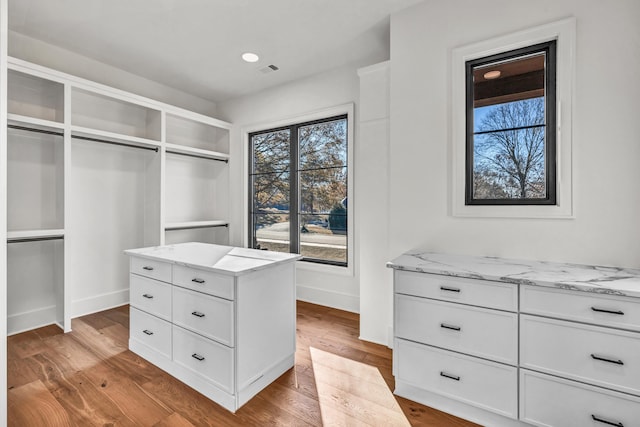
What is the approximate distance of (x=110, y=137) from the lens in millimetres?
3145

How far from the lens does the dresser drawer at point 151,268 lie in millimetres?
2107

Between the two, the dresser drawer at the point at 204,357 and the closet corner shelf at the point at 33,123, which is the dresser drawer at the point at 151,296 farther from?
the closet corner shelf at the point at 33,123

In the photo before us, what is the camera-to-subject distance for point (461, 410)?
67.5 inches

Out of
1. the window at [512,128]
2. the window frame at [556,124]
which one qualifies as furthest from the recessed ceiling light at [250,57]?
the window at [512,128]

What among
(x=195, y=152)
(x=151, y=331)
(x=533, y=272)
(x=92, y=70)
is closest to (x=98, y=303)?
(x=151, y=331)

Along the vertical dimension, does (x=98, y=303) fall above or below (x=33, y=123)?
below

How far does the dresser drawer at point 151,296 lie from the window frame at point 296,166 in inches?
70.5

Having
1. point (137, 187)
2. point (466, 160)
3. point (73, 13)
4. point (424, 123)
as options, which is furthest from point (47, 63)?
point (466, 160)

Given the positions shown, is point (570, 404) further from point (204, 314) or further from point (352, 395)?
point (204, 314)

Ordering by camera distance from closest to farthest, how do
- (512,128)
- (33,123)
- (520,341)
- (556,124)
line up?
(520,341) < (556,124) < (512,128) < (33,123)

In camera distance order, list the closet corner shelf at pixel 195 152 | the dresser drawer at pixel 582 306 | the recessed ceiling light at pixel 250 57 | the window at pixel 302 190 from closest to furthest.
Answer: the dresser drawer at pixel 582 306 → the recessed ceiling light at pixel 250 57 → the window at pixel 302 190 → the closet corner shelf at pixel 195 152

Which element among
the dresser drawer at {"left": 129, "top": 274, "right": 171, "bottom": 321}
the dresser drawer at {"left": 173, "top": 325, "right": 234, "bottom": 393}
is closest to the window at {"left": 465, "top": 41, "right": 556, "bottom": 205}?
the dresser drawer at {"left": 173, "top": 325, "right": 234, "bottom": 393}

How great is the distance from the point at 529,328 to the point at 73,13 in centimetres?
383

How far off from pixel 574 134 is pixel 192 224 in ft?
12.3
